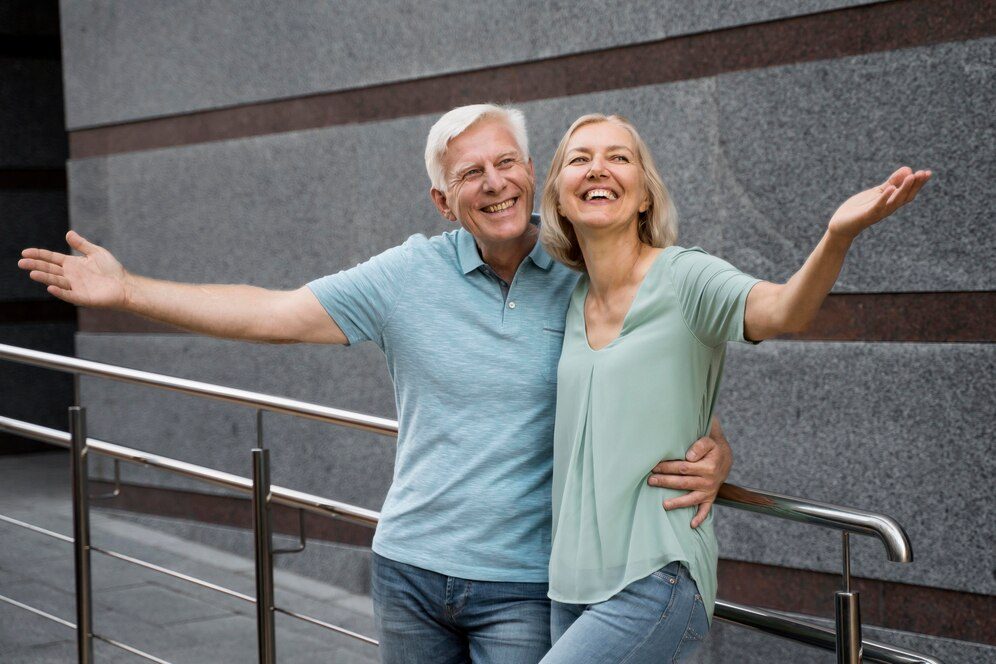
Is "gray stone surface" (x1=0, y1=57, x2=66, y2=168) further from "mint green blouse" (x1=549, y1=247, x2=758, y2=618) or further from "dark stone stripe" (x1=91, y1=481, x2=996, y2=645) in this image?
"mint green blouse" (x1=549, y1=247, x2=758, y2=618)

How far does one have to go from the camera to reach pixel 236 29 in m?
5.86

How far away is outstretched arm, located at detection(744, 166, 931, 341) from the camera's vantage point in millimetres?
Answer: 1654

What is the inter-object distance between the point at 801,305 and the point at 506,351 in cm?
59

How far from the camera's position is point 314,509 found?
3.08 metres

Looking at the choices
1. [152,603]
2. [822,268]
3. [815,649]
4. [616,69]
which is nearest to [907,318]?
[815,649]

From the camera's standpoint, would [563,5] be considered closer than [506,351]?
No

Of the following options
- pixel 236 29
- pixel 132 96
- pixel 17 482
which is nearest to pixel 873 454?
pixel 236 29

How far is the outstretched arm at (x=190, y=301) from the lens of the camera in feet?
7.35

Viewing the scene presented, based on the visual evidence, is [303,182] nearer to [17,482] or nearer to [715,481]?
[17,482]

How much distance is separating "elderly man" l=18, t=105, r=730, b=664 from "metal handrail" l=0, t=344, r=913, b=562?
0.17 meters

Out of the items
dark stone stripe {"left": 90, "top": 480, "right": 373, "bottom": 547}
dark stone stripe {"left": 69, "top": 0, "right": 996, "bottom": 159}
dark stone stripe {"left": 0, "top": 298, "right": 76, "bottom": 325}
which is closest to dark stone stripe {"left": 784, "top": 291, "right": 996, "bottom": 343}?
dark stone stripe {"left": 69, "top": 0, "right": 996, "bottom": 159}

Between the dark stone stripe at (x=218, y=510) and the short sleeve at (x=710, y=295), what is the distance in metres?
3.75

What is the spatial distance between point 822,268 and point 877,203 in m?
0.12

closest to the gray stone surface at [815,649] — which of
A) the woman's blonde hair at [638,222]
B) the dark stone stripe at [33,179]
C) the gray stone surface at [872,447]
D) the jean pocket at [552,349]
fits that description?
the gray stone surface at [872,447]
